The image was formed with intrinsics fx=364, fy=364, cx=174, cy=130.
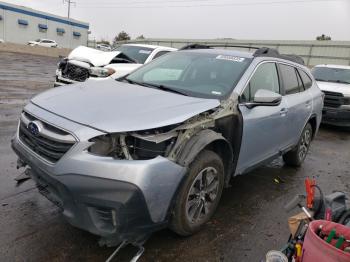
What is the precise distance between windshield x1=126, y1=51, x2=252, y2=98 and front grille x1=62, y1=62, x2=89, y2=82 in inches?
164

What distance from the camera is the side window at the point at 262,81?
4.13 meters

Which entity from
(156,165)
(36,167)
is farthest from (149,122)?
(36,167)

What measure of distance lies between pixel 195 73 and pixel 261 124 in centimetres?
99

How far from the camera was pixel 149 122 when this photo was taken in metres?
2.95

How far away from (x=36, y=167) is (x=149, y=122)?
39.5 inches

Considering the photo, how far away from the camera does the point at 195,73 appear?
4.39m

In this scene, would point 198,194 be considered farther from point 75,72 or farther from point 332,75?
point 332,75

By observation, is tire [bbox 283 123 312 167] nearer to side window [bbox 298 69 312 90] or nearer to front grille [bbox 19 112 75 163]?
side window [bbox 298 69 312 90]

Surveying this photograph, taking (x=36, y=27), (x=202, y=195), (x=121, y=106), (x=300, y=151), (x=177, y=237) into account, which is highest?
(x=36, y=27)

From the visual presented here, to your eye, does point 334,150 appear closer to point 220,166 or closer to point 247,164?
point 247,164

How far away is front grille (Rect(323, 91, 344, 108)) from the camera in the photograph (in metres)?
9.91

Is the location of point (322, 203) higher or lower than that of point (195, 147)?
lower

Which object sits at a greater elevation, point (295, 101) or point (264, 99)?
point (264, 99)

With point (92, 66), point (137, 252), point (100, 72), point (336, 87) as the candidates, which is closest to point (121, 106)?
point (137, 252)
